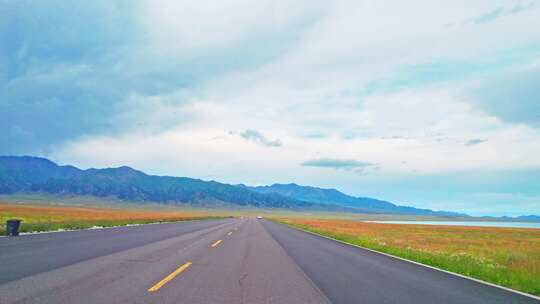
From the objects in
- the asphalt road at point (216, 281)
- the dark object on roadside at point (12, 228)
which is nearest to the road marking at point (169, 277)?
the asphalt road at point (216, 281)

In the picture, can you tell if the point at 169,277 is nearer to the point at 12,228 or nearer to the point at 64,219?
the point at 12,228

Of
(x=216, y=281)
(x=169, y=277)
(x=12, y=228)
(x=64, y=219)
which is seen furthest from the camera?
(x=64, y=219)

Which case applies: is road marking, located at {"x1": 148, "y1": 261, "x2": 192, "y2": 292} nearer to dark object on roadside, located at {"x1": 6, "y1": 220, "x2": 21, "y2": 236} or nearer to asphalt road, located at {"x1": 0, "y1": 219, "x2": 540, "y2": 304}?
asphalt road, located at {"x1": 0, "y1": 219, "x2": 540, "y2": 304}

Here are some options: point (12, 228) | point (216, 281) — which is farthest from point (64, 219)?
point (216, 281)

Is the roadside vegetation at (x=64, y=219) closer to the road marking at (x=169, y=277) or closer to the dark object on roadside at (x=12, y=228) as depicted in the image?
the dark object on roadside at (x=12, y=228)

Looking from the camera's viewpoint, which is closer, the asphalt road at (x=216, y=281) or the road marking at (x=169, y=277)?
the asphalt road at (x=216, y=281)

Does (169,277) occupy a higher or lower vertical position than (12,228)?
lower

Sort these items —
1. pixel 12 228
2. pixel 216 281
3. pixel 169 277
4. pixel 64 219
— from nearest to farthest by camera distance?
pixel 216 281
pixel 169 277
pixel 12 228
pixel 64 219

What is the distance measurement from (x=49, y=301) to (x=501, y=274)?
1172cm

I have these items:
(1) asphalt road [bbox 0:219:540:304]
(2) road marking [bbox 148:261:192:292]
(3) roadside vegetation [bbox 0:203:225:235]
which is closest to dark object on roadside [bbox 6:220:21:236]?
(3) roadside vegetation [bbox 0:203:225:235]

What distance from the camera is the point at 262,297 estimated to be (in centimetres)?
809

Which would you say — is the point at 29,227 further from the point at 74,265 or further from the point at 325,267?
the point at 325,267

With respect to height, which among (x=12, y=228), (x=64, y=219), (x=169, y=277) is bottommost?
(x=169, y=277)

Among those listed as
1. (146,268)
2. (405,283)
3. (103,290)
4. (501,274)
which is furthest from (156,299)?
(501,274)
